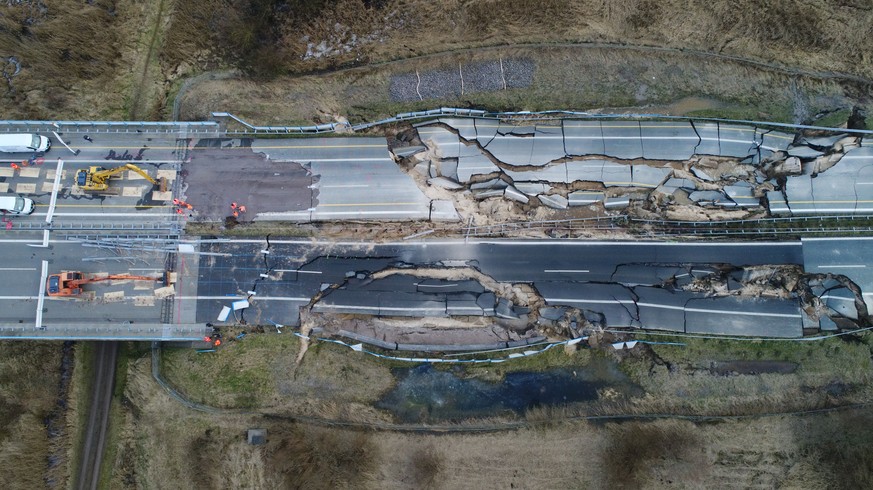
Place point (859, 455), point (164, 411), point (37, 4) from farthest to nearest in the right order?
point (37, 4) → point (164, 411) → point (859, 455)

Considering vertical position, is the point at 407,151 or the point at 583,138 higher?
the point at 583,138

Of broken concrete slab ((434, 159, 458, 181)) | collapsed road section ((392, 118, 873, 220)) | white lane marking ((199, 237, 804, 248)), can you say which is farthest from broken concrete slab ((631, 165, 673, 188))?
broken concrete slab ((434, 159, 458, 181))

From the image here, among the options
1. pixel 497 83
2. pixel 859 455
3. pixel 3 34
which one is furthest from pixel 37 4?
pixel 859 455

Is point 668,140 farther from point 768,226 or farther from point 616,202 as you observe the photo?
point 768,226

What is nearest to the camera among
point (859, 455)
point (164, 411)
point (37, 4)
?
point (859, 455)

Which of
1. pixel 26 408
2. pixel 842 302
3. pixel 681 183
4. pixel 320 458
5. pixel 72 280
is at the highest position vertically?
pixel 681 183

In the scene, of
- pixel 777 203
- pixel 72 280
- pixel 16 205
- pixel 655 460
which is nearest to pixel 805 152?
pixel 777 203

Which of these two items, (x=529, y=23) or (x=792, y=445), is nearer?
(x=792, y=445)

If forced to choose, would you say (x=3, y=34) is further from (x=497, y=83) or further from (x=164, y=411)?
(x=497, y=83)
